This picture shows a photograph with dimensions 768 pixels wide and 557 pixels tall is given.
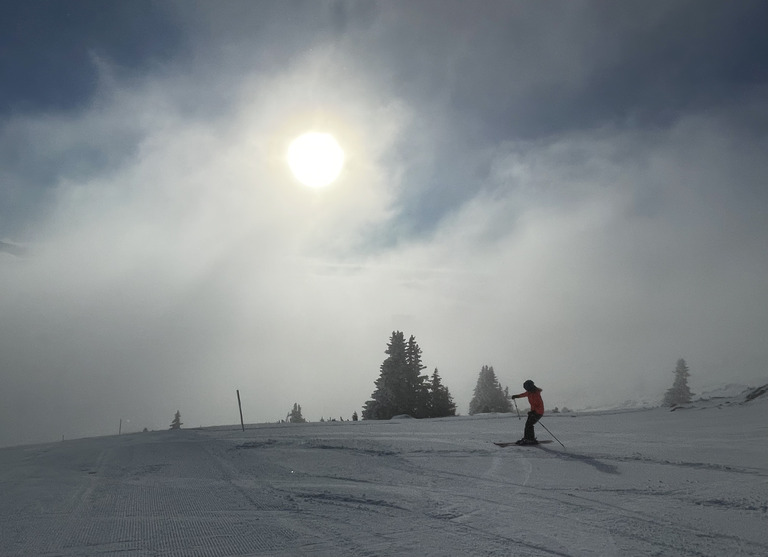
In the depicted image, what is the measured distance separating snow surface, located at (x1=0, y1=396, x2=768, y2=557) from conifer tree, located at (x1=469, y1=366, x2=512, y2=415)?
3927 cm

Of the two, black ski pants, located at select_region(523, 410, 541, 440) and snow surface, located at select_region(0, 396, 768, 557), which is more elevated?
black ski pants, located at select_region(523, 410, 541, 440)

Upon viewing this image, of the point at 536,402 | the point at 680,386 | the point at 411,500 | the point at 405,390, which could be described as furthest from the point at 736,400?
the point at 680,386

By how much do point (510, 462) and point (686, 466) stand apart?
3234 mm

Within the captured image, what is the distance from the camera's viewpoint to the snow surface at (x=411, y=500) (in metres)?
5.23

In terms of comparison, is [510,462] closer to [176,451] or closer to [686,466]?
[686,466]

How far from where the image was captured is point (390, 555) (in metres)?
4.84

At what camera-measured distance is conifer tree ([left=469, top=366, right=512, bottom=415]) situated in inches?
2009

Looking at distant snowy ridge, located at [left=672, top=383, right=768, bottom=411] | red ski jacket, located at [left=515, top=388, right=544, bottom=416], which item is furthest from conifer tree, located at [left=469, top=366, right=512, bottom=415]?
red ski jacket, located at [left=515, top=388, right=544, bottom=416]

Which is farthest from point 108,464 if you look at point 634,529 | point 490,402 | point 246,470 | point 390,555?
point 490,402

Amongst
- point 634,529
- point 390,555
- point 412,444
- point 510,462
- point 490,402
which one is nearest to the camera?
point 390,555

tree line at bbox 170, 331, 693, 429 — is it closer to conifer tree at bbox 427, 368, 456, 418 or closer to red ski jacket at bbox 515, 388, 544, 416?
conifer tree at bbox 427, 368, 456, 418

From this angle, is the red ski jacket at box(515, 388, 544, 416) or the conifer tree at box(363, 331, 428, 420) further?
the conifer tree at box(363, 331, 428, 420)

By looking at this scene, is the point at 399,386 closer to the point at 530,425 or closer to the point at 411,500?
the point at 530,425

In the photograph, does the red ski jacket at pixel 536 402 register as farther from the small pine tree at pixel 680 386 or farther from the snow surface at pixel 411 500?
the small pine tree at pixel 680 386
